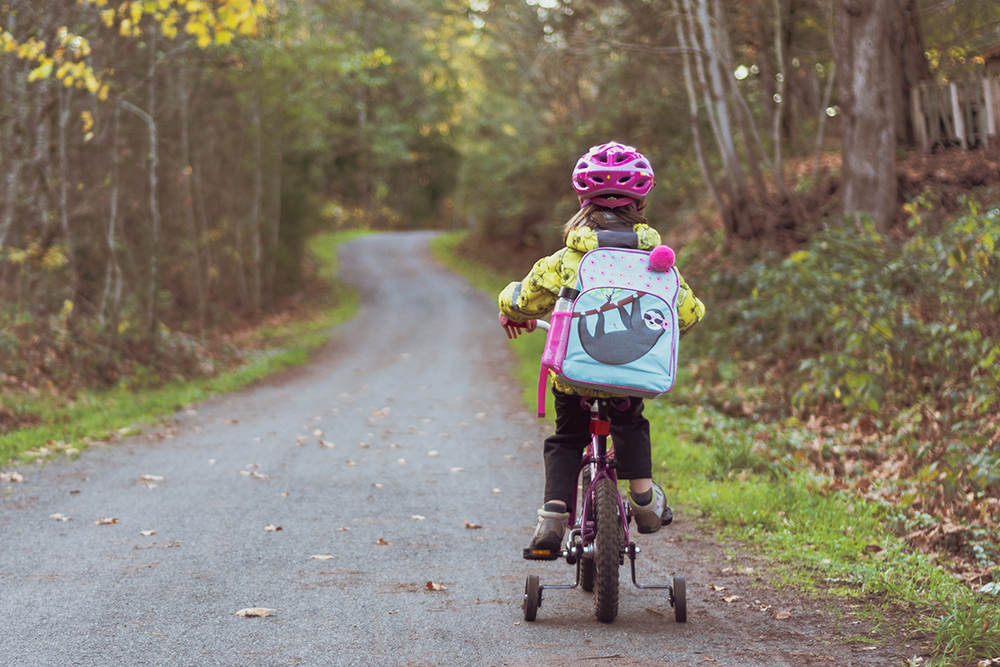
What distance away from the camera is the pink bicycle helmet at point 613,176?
4.20m

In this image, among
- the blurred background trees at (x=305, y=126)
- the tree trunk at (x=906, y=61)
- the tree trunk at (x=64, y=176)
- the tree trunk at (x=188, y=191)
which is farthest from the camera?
the tree trunk at (x=188, y=191)

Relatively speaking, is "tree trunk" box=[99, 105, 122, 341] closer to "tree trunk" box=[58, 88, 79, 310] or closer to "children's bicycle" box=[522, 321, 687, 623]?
"tree trunk" box=[58, 88, 79, 310]

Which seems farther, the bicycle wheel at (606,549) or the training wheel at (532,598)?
the training wheel at (532,598)

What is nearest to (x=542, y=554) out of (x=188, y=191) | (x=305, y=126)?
(x=188, y=191)


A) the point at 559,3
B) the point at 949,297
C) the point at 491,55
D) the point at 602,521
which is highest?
the point at 491,55

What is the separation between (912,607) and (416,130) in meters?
54.0

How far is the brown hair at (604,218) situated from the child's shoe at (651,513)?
4.20ft

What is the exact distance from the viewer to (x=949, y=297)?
318 inches

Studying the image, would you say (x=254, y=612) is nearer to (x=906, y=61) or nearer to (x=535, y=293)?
(x=535, y=293)

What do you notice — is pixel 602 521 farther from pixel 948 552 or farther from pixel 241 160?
pixel 241 160

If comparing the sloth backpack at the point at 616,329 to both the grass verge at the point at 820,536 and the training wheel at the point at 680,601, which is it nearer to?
the training wheel at the point at 680,601

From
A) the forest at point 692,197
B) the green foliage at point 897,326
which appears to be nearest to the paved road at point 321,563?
the forest at point 692,197

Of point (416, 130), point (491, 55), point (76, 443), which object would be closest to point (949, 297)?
point (76, 443)

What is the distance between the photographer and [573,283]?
407 centimetres
